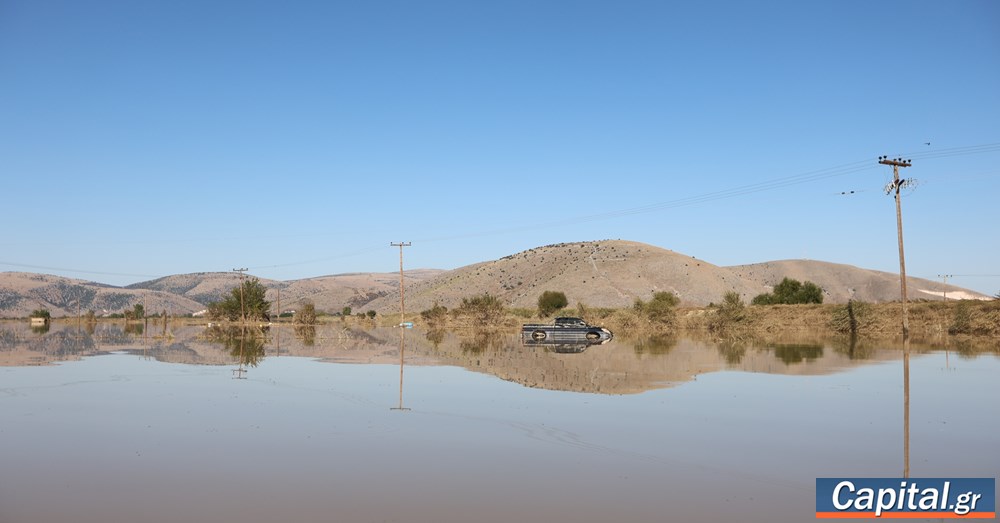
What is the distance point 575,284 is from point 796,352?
9104 centimetres

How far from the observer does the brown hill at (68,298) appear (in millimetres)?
166000

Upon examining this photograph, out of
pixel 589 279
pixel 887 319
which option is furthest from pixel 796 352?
pixel 589 279

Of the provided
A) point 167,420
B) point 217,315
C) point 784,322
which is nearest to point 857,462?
point 167,420

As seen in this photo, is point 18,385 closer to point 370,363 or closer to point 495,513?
point 370,363

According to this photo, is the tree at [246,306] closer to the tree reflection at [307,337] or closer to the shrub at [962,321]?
the tree reflection at [307,337]

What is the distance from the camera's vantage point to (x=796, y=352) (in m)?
36.1

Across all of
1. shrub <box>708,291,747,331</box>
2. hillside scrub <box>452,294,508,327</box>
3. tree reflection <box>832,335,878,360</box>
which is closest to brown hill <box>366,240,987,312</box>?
→ hillside scrub <box>452,294,508,327</box>

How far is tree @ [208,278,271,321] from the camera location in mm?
99375

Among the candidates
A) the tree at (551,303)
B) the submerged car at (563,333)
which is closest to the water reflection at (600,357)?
the submerged car at (563,333)

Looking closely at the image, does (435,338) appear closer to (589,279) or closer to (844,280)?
(589,279)

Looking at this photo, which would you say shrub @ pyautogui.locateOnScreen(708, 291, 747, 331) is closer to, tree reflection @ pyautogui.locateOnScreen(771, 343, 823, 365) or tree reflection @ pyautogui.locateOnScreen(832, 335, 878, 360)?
tree reflection @ pyautogui.locateOnScreen(832, 335, 878, 360)

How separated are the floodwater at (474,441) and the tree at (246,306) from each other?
75.0 m

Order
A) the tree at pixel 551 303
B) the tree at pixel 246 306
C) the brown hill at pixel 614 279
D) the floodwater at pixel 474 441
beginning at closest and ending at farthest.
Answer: the floodwater at pixel 474 441 < the tree at pixel 551 303 < the tree at pixel 246 306 < the brown hill at pixel 614 279

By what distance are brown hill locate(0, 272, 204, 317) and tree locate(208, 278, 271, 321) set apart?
246 feet
